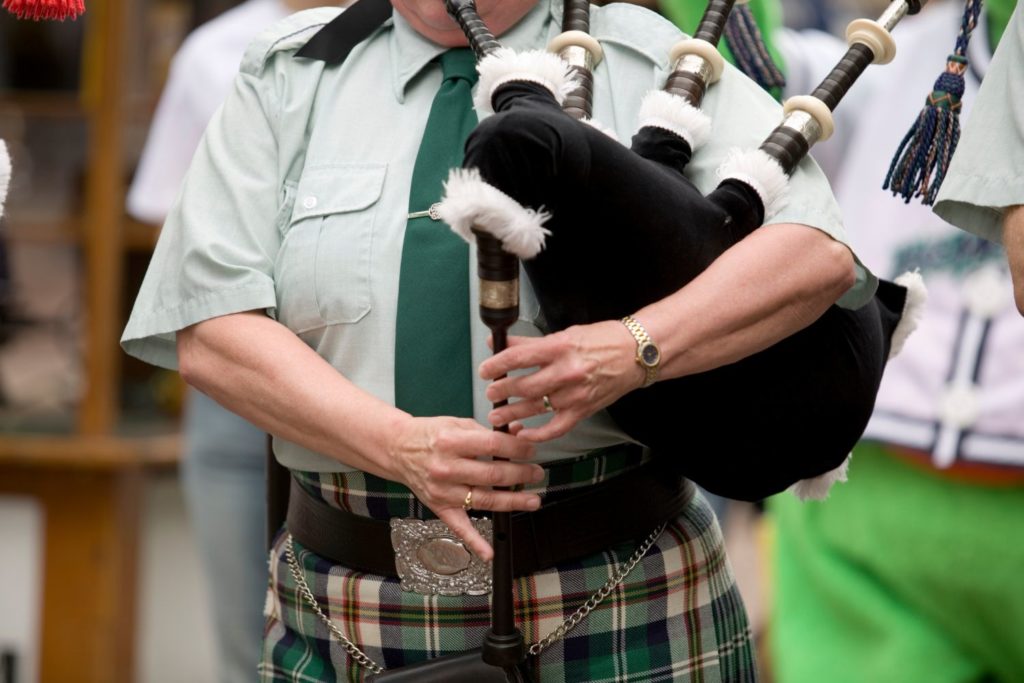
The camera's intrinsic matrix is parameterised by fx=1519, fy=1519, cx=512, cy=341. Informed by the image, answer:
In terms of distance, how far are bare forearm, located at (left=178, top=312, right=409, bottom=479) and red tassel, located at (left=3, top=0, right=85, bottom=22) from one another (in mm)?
381

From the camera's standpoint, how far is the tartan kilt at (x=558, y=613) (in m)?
1.79

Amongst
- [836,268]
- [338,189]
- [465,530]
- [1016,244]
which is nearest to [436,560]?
[465,530]

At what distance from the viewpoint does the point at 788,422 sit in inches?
68.3

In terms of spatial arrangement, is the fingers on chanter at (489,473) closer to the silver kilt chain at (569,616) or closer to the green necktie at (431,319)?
the green necktie at (431,319)

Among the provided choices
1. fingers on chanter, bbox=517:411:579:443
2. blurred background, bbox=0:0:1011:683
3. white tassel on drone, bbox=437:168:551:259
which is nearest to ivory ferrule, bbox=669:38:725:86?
white tassel on drone, bbox=437:168:551:259

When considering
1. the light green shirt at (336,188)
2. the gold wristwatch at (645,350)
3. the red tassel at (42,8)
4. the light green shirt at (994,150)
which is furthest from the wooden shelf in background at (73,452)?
the light green shirt at (994,150)

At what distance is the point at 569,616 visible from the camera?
1793 millimetres

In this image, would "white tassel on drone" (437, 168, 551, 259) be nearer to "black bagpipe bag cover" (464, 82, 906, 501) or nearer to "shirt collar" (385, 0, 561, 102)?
"black bagpipe bag cover" (464, 82, 906, 501)

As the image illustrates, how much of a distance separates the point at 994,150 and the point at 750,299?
307 mm

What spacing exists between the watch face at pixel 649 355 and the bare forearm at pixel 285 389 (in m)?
0.28

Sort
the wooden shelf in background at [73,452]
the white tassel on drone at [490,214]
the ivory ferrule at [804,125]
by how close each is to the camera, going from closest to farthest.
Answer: the white tassel on drone at [490,214], the ivory ferrule at [804,125], the wooden shelf in background at [73,452]

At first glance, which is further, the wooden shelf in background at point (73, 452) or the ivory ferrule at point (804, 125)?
the wooden shelf in background at point (73, 452)

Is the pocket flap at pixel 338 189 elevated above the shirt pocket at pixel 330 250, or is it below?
above

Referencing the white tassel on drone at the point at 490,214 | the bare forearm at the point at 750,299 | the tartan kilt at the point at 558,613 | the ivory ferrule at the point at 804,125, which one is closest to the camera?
the white tassel on drone at the point at 490,214
